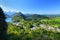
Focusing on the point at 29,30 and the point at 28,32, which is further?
the point at 29,30

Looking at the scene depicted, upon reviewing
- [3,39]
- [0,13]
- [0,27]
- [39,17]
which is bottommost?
[39,17]

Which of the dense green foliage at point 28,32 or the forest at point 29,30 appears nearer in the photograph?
the dense green foliage at point 28,32

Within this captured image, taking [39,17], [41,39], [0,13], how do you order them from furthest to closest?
[39,17]
[41,39]
[0,13]

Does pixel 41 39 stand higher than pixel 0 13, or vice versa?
pixel 0 13

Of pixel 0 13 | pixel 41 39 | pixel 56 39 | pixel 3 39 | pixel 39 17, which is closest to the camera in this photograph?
pixel 3 39

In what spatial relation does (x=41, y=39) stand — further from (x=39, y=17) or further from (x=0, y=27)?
(x=39, y=17)

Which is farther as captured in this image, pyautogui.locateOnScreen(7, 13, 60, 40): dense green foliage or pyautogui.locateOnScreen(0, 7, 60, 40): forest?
pyautogui.locateOnScreen(0, 7, 60, 40): forest

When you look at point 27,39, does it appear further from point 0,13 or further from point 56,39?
point 0,13

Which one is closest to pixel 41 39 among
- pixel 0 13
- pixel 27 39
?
pixel 27 39

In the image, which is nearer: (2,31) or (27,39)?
(2,31)

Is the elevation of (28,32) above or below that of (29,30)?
above
